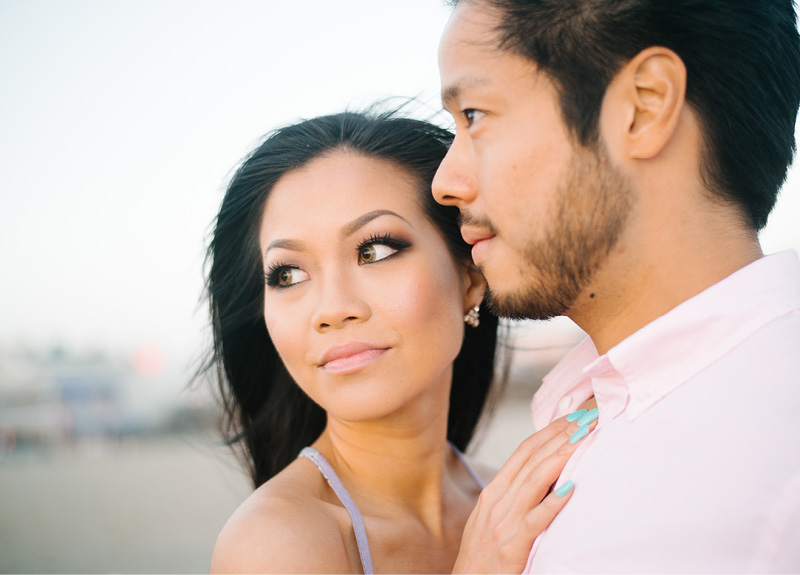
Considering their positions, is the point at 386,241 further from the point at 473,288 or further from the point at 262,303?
the point at 262,303

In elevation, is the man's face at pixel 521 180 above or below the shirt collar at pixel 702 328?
above

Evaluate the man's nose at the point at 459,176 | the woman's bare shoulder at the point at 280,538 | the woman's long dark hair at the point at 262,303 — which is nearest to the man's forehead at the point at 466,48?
the man's nose at the point at 459,176

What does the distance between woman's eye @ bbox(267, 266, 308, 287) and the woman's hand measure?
45.9 inches

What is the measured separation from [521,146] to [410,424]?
4.47ft

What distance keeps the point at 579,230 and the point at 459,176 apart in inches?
18.0

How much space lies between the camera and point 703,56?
200 cm

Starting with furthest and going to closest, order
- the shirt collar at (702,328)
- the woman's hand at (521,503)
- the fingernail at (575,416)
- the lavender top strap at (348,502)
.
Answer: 1. the lavender top strap at (348,502)
2. the fingernail at (575,416)
3. the woman's hand at (521,503)
4. the shirt collar at (702,328)

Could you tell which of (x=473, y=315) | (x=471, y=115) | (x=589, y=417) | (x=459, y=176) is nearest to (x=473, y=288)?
(x=473, y=315)

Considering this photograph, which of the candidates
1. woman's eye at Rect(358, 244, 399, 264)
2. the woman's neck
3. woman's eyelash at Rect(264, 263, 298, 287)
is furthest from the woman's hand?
woman's eyelash at Rect(264, 263, 298, 287)

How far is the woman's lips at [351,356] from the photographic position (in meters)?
2.63

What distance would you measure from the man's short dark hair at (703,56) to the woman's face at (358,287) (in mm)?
914

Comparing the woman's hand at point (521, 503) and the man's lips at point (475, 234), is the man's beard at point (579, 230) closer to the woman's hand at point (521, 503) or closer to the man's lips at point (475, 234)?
the man's lips at point (475, 234)

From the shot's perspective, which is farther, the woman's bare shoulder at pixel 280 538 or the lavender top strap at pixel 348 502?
the lavender top strap at pixel 348 502

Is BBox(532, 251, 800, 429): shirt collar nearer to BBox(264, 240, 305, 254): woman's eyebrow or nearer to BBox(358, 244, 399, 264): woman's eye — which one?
BBox(358, 244, 399, 264): woman's eye
